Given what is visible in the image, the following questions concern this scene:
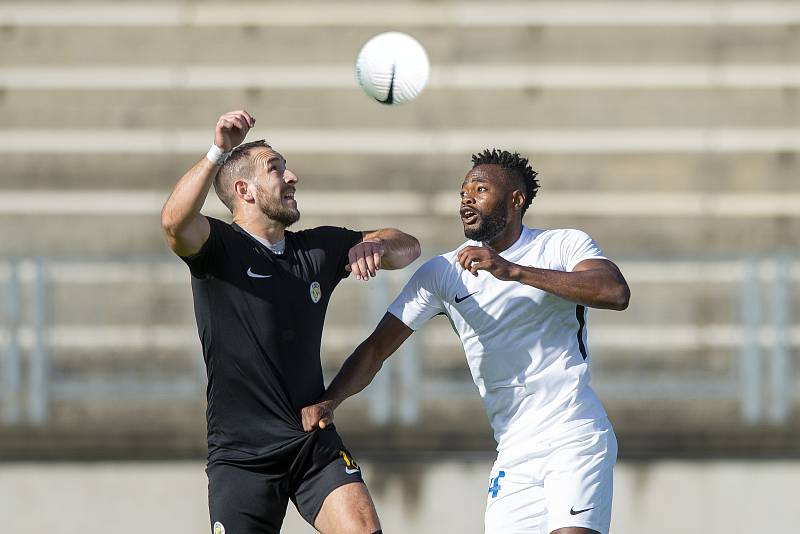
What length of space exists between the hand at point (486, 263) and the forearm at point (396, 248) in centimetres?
82

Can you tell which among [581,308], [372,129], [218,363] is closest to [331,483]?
[218,363]

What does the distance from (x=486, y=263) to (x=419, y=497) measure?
4765 mm

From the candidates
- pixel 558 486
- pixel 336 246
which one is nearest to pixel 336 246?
pixel 336 246

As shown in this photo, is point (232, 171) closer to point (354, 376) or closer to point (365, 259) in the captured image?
point (365, 259)

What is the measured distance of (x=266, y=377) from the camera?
23.4ft

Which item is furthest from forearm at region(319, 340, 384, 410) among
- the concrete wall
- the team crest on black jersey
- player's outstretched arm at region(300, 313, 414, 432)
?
the concrete wall

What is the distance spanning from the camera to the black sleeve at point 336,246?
7484mm

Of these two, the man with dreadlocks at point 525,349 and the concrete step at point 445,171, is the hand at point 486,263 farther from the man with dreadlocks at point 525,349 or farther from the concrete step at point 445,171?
the concrete step at point 445,171

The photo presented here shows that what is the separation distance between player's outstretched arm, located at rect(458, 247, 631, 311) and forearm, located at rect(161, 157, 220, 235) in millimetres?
1093

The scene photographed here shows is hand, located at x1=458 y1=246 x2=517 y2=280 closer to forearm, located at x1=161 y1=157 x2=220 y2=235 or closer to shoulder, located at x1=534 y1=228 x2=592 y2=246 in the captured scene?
shoulder, located at x1=534 y1=228 x2=592 y2=246

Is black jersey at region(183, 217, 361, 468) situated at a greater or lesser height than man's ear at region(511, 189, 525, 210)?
lesser

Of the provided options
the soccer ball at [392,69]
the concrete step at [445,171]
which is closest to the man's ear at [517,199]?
the soccer ball at [392,69]

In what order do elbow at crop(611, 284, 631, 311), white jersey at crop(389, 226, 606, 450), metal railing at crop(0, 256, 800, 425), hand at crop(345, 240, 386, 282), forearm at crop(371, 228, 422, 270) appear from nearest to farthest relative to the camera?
elbow at crop(611, 284, 631, 311), hand at crop(345, 240, 386, 282), white jersey at crop(389, 226, 606, 450), forearm at crop(371, 228, 422, 270), metal railing at crop(0, 256, 800, 425)

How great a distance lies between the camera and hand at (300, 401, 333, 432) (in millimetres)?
7145
